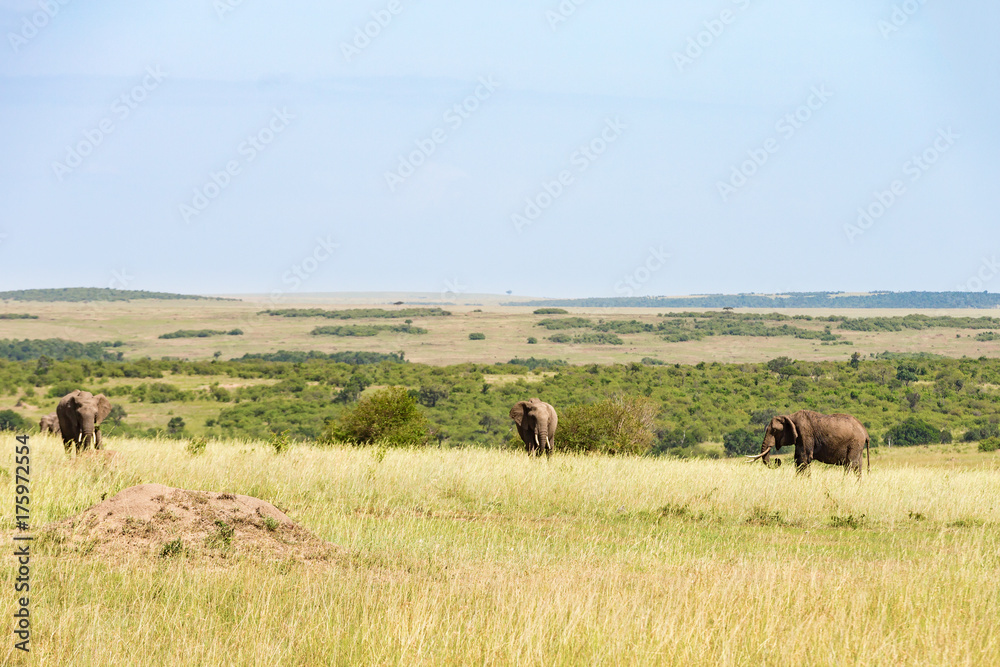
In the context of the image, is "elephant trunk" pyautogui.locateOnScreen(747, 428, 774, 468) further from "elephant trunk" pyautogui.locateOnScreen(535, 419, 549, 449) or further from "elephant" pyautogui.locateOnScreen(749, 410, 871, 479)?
"elephant trunk" pyautogui.locateOnScreen(535, 419, 549, 449)

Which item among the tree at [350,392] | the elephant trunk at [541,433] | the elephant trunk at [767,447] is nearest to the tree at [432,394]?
the tree at [350,392]

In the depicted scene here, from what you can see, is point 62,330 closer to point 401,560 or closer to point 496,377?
point 496,377

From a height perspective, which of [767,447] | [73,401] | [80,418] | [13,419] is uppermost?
[73,401]

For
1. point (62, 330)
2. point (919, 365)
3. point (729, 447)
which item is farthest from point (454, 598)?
point (62, 330)

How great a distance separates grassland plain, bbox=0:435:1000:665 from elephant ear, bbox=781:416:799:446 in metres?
3.11

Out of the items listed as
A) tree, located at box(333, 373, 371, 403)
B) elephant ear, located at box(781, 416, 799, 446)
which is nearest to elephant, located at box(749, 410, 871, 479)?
elephant ear, located at box(781, 416, 799, 446)

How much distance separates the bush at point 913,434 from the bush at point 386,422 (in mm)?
29104

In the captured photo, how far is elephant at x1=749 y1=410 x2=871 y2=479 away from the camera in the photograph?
19.7m

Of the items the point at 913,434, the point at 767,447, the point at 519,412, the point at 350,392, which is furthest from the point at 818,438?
the point at 350,392

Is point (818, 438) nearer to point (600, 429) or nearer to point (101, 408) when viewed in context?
point (600, 429)

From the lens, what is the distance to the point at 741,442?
46469 millimetres

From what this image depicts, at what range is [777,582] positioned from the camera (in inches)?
342

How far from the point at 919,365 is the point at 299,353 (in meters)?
80.5

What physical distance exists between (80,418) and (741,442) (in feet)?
118
